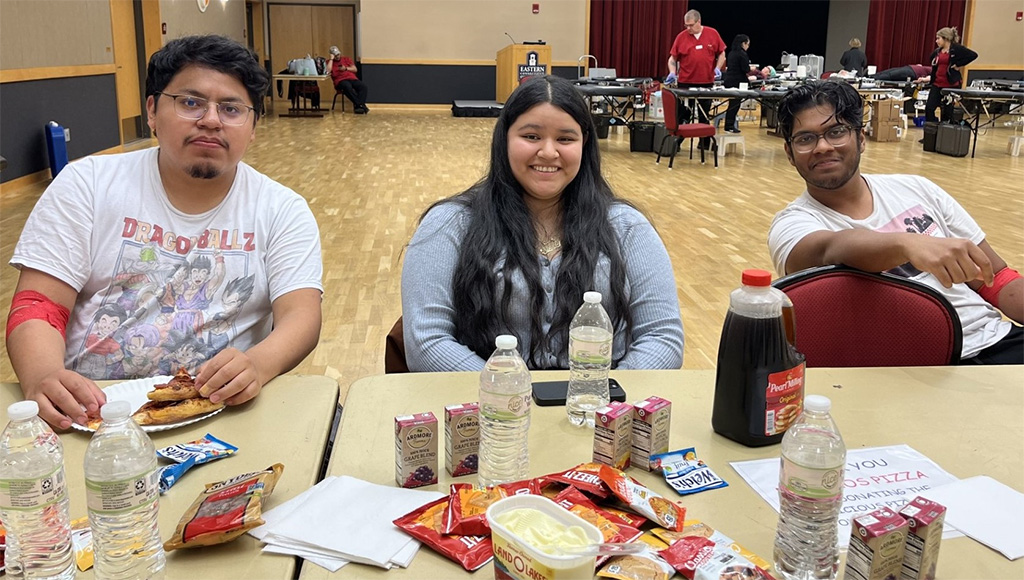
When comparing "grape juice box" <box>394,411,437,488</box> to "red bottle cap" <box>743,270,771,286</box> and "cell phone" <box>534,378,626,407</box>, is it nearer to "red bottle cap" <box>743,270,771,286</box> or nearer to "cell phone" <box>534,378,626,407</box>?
"cell phone" <box>534,378,626,407</box>

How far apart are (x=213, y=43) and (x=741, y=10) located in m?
19.5

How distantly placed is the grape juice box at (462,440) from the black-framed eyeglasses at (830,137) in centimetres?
130

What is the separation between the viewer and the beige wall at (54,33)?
657 cm

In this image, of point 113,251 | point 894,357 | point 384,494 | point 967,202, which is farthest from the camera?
point 967,202

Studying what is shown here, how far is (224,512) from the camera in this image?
991mm

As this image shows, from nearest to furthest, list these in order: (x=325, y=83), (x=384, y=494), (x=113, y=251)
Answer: (x=384, y=494)
(x=113, y=251)
(x=325, y=83)

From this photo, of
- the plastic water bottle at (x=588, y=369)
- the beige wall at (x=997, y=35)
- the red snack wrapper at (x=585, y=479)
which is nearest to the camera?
the red snack wrapper at (x=585, y=479)

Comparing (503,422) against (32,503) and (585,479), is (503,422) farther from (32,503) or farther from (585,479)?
(32,503)

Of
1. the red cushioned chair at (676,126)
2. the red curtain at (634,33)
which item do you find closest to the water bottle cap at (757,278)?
the red cushioned chair at (676,126)

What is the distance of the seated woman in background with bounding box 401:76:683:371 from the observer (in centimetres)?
180

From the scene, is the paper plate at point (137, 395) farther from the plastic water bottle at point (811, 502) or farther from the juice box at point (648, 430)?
the plastic water bottle at point (811, 502)

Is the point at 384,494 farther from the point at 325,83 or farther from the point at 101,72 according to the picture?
the point at 325,83

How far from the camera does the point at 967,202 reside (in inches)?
262

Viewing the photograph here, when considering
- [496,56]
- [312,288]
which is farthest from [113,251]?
[496,56]
